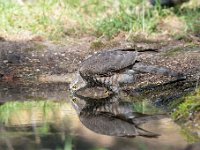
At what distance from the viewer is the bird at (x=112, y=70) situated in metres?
6.98

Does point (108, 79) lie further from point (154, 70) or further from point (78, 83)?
point (154, 70)

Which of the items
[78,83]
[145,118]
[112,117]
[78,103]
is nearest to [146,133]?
[145,118]

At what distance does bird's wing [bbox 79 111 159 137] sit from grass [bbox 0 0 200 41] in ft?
14.9

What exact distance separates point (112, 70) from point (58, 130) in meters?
1.81

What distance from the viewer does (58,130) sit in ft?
17.7

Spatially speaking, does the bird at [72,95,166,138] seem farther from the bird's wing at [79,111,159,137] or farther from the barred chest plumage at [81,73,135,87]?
the barred chest plumage at [81,73,135,87]

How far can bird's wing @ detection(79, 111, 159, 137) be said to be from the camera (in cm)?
518

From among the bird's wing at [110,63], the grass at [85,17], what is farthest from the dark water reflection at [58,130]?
the grass at [85,17]

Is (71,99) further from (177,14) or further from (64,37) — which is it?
(177,14)

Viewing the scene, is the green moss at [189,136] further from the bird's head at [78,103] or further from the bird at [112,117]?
the bird's head at [78,103]


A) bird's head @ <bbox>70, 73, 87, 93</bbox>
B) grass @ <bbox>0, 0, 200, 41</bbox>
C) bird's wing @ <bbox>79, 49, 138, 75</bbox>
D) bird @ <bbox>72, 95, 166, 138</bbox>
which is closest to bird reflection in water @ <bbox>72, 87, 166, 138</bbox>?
bird @ <bbox>72, 95, 166, 138</bbox>

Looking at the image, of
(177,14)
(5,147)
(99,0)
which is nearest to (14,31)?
(99,0)

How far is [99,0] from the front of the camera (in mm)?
12031

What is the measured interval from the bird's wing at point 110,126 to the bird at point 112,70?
1.02 meters
